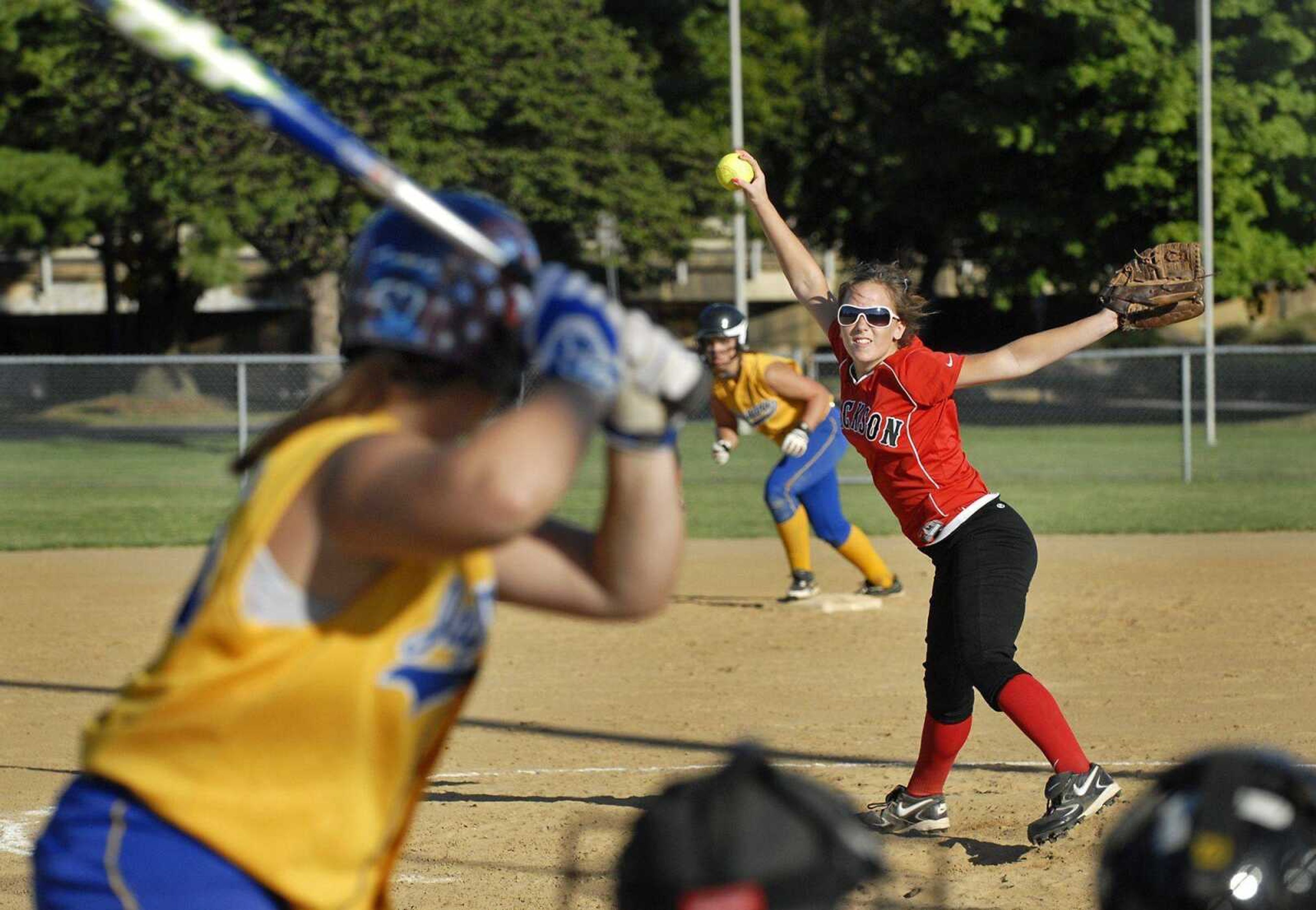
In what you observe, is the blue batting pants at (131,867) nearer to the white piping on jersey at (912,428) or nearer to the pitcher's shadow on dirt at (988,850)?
the pitcher's shadow on dirt at (988,850)

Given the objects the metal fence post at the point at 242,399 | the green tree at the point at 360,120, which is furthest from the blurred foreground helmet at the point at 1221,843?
the green tree at the point at 360,120

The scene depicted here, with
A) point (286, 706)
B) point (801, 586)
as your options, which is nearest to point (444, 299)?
point (286, 706)

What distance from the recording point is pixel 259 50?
2580cm

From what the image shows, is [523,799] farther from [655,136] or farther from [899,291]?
[655,136]

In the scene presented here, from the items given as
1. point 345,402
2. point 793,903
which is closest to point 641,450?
point 345,402

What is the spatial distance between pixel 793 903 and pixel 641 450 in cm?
65

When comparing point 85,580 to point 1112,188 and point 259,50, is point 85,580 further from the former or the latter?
point 1112,188

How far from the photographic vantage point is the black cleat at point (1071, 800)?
5598mm

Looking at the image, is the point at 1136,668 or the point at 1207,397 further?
the point at 1207,397

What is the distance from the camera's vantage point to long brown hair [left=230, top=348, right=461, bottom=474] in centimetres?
227

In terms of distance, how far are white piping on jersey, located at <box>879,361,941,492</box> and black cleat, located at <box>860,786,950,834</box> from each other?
42.1 inches

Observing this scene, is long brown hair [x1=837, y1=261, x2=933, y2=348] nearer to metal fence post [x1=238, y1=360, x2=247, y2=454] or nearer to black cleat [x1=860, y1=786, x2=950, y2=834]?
black cleat [x1=860, y1=786, x2=950, y2=834]

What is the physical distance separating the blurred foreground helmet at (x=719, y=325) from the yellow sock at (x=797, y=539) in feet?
4.42

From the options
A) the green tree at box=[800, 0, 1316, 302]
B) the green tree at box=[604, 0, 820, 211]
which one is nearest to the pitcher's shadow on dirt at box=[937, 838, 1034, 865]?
the green tree at box=[800, 0, 1316, 302]
